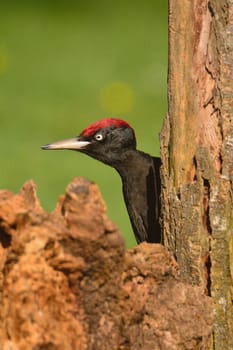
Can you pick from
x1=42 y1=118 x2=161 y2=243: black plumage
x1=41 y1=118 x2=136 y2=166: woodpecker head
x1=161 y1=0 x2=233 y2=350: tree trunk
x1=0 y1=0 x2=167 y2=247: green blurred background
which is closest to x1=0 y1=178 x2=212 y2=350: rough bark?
x1=161 y1=0 x2=233 y2=350: tree trunk

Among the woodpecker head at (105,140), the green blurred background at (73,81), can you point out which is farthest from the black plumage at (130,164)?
the green blurred background at (73,81)

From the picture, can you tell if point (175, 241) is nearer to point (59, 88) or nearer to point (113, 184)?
point (113, 184)

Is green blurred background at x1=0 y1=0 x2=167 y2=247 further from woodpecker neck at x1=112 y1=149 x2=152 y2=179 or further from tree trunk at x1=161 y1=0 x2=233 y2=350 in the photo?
tree trunk at x1=161 y1=0 x2=233 y2=350

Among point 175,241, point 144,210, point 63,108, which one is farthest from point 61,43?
point 175,241

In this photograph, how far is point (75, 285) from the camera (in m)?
4.24

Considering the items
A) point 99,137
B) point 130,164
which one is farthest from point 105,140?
point 130,164

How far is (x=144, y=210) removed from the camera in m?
5.99

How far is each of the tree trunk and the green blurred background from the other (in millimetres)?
3863

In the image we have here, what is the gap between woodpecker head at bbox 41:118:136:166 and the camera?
238 inches

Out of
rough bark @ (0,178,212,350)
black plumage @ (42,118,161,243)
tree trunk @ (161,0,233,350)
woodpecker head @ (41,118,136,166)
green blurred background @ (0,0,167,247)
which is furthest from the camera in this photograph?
green blurred background @ (0,0,167,247)

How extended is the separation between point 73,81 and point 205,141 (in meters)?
6.62

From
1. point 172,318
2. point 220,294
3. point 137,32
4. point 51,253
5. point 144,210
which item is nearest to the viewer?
point 51,253

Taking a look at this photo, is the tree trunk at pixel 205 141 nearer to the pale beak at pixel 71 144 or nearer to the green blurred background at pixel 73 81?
the pale beak at pixel 71 144

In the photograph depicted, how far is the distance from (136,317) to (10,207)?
545 mm
